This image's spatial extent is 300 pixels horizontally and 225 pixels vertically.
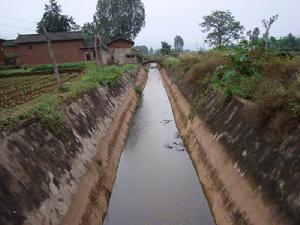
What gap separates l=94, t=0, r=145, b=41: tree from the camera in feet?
275

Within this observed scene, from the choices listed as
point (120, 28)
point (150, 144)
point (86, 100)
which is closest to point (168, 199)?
point (150, 144)

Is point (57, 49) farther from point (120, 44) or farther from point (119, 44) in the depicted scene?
point (120, 44)

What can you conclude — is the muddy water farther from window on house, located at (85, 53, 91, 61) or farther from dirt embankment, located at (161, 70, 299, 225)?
window on house, located at (85, 53, 91, 61)

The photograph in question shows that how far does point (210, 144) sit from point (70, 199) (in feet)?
20.0

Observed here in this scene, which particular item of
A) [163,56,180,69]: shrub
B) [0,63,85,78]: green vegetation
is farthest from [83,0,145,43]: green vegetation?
[0,63,85,78]: green vegetation

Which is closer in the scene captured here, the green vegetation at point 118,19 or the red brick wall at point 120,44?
the red brick wall at point 120,44

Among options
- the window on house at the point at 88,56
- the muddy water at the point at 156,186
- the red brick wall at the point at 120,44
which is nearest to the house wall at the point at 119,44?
the red brick wall at the point at 120,44

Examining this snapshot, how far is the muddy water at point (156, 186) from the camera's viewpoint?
1053 centimetres

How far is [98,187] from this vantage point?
11.8 m

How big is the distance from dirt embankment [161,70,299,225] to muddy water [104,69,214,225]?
1.62ft

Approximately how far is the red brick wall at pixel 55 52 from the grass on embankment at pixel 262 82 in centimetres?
3843

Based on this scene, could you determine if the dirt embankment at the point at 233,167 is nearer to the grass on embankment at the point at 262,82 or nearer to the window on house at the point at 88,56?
the grass on embankment at the point at 262,82

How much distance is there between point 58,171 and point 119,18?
254 ft

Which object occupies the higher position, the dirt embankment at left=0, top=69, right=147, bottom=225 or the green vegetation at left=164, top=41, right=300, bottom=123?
the green vegetation at left=164, top=41, right=300, bottom=123
